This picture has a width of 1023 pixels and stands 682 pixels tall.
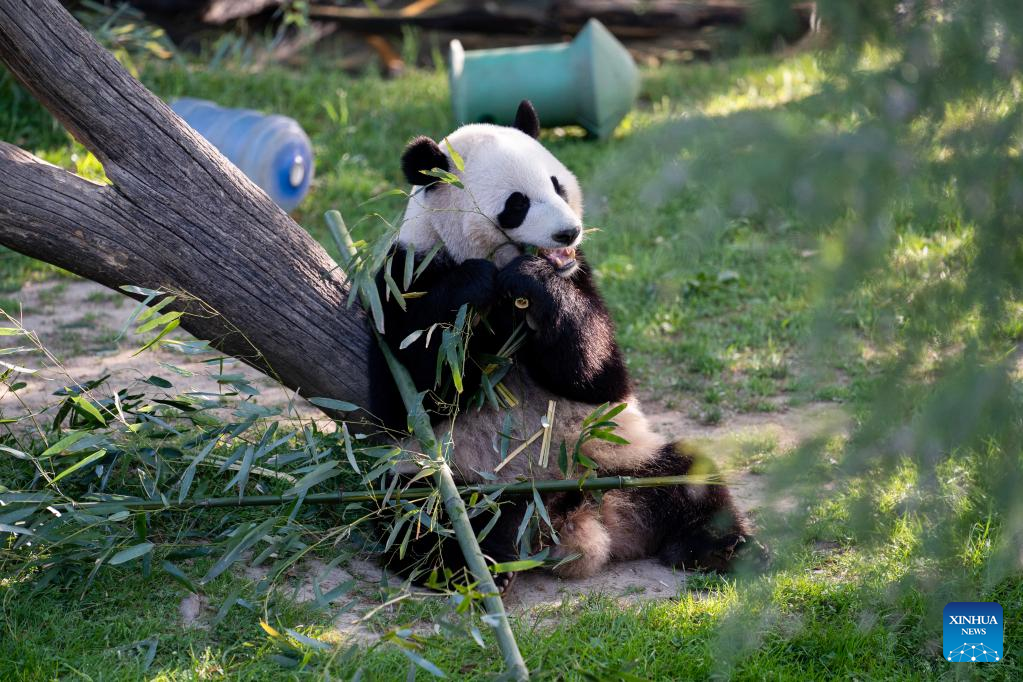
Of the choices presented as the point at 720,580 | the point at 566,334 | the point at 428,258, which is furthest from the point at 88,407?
the point at 720,580

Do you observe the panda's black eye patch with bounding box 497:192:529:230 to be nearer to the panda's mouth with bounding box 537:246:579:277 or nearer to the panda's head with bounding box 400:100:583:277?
the panda's head with bounding box 400:100:583:277

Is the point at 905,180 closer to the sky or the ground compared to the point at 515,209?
closer to the sky

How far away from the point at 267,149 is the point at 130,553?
12.7 feet

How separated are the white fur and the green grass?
0.92ft

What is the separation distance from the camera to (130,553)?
2.86 metres

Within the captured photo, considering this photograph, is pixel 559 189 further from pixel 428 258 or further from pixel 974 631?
pixel 974 631

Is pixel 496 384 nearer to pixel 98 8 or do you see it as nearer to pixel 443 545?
pixel 443 545

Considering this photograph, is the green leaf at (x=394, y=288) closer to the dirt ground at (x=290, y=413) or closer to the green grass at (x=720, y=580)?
the dirt ground at (x=290, y=413)

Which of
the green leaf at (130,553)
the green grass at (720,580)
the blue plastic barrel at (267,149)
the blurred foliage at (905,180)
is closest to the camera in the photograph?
the blurred foliage at (905,180)

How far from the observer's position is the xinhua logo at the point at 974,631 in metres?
2.69

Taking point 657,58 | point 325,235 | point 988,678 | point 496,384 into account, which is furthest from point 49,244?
point 657,58

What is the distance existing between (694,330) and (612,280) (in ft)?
2.15

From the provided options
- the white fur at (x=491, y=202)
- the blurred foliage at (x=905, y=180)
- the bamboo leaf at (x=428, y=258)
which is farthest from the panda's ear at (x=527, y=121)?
the blurred foliage at (x=905, y=180)

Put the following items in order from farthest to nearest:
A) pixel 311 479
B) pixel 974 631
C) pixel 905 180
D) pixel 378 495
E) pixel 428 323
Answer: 1. pixel 428 323
2. pixel 378 495
3. pixel 311 479
4. pixel 974 631
5. pixel 905 180
